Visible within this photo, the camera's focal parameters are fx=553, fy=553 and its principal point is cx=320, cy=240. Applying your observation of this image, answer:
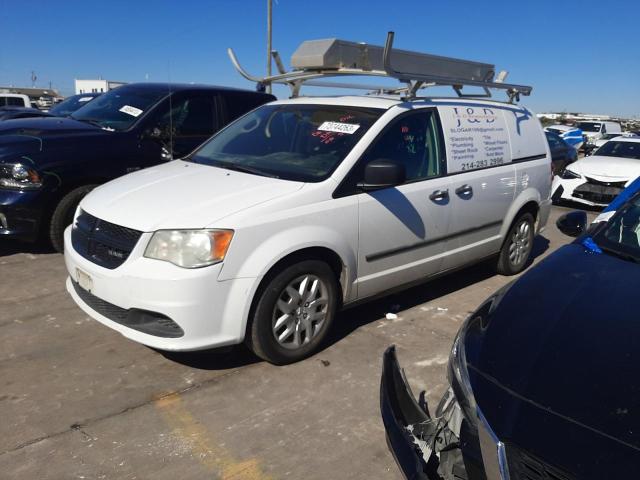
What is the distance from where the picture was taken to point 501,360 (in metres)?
1.97

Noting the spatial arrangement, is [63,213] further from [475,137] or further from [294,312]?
[475,137]

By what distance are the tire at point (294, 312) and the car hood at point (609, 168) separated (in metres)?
8.17

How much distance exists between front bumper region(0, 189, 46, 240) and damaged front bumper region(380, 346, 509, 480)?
13.5ft

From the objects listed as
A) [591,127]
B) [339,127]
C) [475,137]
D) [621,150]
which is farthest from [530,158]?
[591,127]

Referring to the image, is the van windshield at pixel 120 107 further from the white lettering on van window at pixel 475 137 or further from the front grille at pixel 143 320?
the white lettering on van window at pixel 475 137

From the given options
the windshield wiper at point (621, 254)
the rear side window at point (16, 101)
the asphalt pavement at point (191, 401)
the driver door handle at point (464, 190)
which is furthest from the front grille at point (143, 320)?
the rear side window at point (16, 101)

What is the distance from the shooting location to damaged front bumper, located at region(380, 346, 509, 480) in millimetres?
1729

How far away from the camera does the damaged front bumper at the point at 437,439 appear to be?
1729 mm

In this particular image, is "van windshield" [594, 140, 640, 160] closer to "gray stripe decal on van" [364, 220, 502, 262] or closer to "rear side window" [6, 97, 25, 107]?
"gray stripe decal on van" [364, 220, 502, 262]

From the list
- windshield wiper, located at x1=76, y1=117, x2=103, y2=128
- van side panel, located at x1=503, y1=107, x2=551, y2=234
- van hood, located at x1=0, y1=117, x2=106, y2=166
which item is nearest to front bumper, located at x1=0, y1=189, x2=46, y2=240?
van hood, located at x1=0, y1=117, x2=106, y2=166

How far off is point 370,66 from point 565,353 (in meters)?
3.26

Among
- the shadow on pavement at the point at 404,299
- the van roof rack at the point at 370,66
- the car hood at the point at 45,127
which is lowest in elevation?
the shadow on pavement at the point at 404,299

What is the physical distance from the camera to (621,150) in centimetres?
1137

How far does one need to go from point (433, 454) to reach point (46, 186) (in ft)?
15.0
